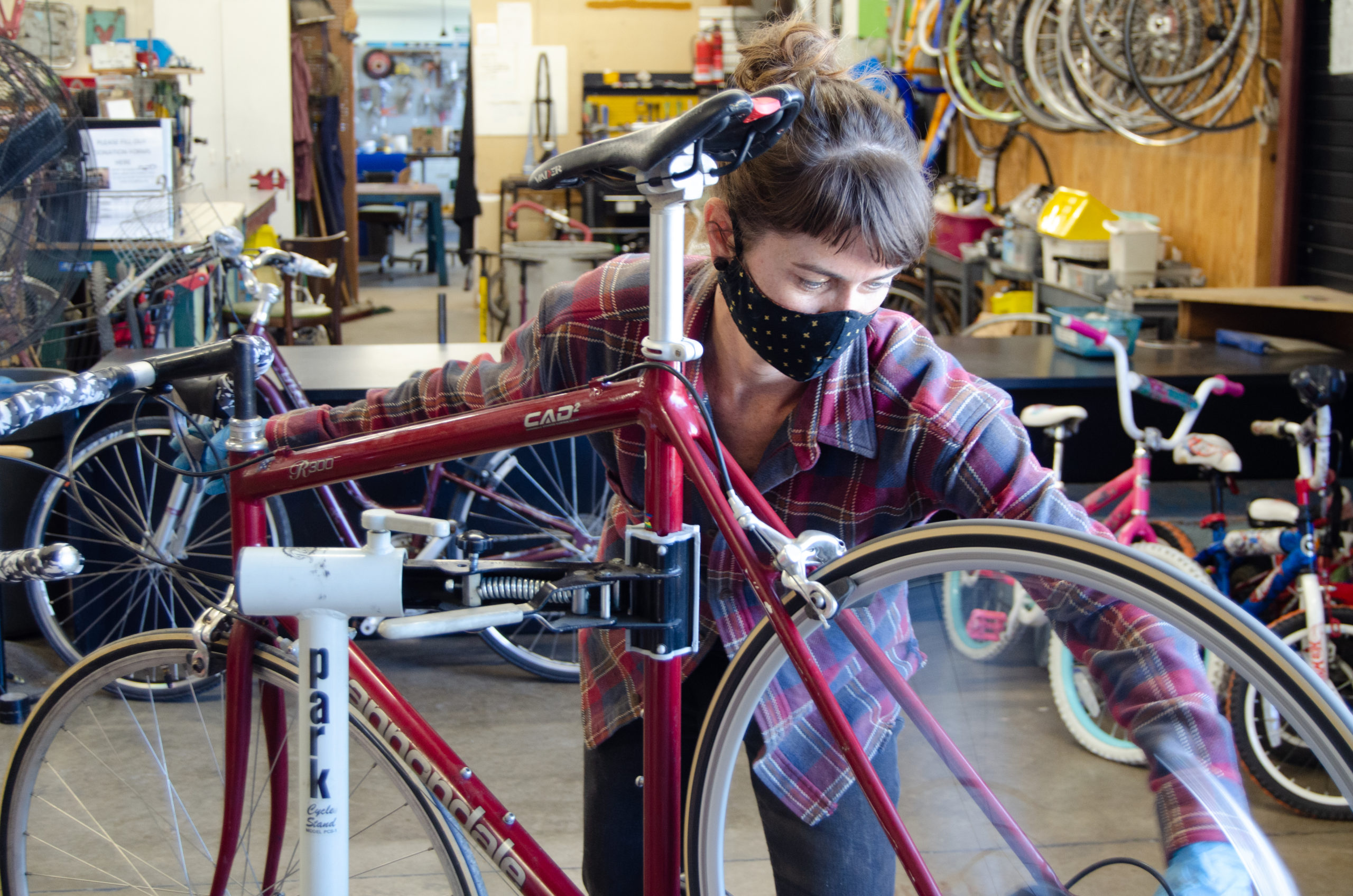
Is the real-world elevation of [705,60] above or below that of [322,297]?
above

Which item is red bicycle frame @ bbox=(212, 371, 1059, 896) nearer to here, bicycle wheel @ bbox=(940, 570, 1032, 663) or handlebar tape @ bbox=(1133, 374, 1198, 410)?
bicycle wheel @ bbox=(940, 570, 1032, 663)

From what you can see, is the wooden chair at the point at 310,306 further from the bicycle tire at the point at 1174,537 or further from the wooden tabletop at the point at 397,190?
the wooden tabletop at the point at 397,190

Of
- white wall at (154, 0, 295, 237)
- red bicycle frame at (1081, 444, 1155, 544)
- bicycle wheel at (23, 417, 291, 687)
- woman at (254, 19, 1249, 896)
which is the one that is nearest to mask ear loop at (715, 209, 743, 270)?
woman at (254, 19, 1249, 896)

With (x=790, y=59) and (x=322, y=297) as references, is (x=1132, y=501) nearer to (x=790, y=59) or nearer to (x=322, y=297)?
(x=790, y=59)

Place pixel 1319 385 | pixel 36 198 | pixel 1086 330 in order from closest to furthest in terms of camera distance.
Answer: pixel 36 198 < pixel 1319 385 < pixel 1086 330

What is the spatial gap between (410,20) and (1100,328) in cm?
1551

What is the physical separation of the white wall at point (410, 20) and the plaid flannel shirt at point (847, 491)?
50.4ft

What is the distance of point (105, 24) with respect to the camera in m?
7.99

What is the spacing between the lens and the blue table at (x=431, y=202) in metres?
9.91

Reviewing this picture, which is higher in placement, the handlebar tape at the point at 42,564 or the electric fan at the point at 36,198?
the electric fan at the point at 36,198

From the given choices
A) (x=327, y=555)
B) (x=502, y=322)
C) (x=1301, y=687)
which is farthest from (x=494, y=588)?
(x=502, y=322)

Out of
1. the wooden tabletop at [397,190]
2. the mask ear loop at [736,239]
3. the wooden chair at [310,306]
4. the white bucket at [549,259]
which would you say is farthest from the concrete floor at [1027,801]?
the wooden tabletop at [397,190]

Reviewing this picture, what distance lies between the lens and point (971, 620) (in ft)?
3.03

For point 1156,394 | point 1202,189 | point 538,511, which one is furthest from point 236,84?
point 1156,394
